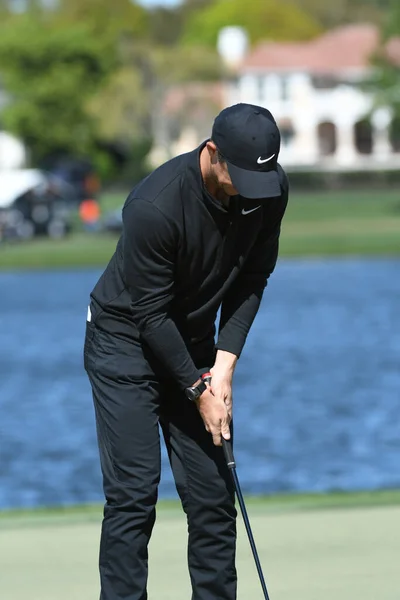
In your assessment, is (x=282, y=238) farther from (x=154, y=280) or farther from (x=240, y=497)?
(x=154, y=280)

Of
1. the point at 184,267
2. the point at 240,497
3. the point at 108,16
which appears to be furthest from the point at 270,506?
the point at 108,16

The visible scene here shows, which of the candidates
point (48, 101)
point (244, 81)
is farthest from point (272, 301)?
point (244, 81)

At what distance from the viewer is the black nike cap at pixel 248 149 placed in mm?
4035

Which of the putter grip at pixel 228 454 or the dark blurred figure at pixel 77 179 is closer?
the putter grip at pixel 228 454

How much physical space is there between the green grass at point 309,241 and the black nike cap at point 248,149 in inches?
1055

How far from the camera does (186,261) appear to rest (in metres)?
4.32

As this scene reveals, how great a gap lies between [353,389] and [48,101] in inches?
2322

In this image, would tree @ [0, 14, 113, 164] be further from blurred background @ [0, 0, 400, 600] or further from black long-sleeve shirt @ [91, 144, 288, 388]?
black long-sleeve shirt @ [91, 144, 288, 388]

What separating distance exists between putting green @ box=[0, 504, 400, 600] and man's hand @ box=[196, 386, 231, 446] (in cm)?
86

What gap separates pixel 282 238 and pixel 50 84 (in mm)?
36472

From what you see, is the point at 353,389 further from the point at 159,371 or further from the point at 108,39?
the point at 108,39

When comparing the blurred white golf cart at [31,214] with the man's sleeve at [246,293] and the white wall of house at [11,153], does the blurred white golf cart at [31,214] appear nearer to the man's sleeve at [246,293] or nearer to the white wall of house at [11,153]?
the man's sleeve at [246,293]

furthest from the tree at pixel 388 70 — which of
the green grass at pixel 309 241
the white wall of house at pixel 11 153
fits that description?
the white wall of house at pixel 11 153

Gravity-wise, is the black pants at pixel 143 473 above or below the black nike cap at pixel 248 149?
below
